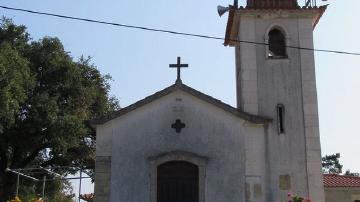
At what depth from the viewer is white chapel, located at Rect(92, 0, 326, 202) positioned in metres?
14.9

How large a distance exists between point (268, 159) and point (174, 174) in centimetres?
273

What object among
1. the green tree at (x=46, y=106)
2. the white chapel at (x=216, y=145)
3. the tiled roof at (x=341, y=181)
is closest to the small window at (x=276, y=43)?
the white chapel at (x=216, y=145)

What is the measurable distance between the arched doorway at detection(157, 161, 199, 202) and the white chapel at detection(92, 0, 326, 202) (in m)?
0.03

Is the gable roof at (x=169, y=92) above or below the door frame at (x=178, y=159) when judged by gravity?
above

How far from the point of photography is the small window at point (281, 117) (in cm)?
1573

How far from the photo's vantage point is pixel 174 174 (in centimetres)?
1512

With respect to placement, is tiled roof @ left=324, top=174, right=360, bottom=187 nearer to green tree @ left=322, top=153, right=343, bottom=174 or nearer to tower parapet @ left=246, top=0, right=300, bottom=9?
tower parapet @ left=246, top=0, right=300, bottom=9

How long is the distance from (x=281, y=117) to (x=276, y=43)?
249 centimetres

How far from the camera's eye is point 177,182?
1512 cm

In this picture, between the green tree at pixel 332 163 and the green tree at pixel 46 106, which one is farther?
the green tree at pixel 332 163

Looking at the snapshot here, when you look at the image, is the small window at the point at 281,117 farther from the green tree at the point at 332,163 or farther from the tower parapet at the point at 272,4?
the green tree at the point at 332,163

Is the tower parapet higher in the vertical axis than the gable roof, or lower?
higher

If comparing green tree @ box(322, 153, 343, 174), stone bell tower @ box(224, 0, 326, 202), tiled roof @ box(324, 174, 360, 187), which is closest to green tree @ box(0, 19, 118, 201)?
stone bell tower @ box(224, 0, 326, 202)

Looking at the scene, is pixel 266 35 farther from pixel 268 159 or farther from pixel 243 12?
pixel 268 159
